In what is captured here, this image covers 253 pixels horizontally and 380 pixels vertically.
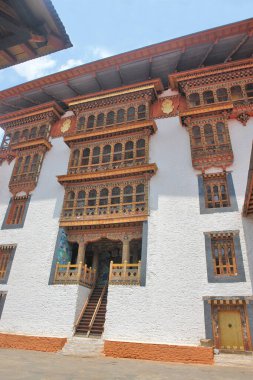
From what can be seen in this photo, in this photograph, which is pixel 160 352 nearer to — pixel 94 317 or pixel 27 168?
pixel 94 317

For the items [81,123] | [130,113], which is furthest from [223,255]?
[81,123]

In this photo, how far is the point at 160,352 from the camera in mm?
10477

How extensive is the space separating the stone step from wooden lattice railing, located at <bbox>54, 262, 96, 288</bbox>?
102 inches

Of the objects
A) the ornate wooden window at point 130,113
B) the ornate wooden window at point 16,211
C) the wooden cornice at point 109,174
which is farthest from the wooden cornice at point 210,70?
the ornate wooden window at point 16,211

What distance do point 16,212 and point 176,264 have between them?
1035 centimetres

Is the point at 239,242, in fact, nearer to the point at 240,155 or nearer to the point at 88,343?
the point at 240,155

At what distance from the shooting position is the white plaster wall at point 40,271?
12.9 metres

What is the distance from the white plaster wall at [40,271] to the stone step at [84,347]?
0.81m

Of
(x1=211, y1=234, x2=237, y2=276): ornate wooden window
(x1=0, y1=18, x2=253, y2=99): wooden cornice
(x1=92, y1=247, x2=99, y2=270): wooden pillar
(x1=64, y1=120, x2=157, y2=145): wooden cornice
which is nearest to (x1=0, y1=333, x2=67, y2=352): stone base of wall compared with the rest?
(x1=92, y1=247, x2=99, y2=270): wooden pillar

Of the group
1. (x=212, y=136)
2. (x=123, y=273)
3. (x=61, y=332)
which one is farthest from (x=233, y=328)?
(x=212, y=136)

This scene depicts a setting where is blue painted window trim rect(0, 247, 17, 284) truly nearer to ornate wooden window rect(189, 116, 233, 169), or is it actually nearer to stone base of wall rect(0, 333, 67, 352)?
stone base of wall rect(0, 333, 67, 352)

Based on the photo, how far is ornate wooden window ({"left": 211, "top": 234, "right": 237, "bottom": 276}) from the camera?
467 inches

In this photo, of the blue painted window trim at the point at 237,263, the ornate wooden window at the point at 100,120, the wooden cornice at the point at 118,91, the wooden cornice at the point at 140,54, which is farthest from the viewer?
the ornate wooden window at the point at 100,120

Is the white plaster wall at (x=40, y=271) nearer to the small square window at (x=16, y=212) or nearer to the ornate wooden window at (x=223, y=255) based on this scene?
the small square window at (x=16, y=212)
